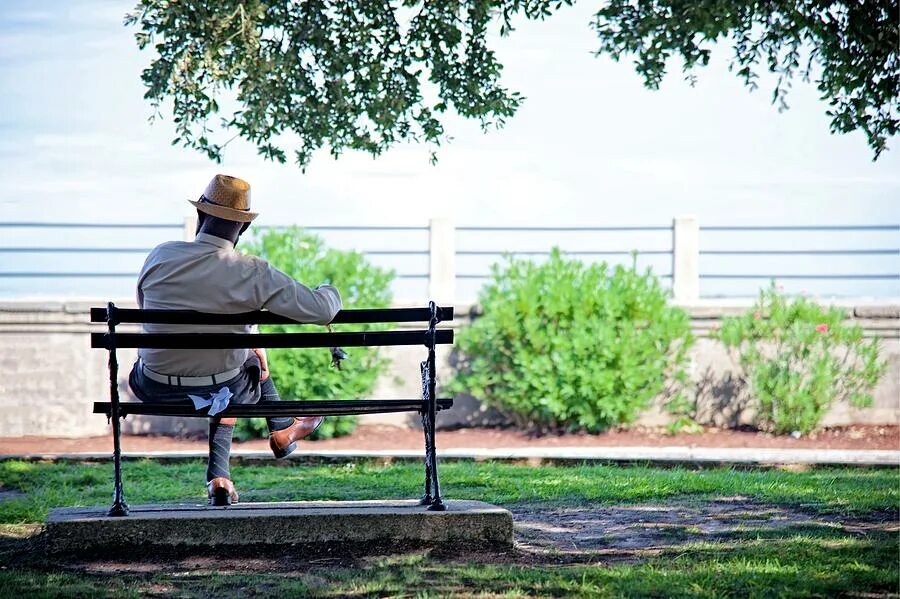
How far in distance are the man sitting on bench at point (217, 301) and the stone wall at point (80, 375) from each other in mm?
6891

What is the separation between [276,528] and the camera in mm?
4547

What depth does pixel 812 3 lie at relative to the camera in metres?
6.07

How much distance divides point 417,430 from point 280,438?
21.7ft

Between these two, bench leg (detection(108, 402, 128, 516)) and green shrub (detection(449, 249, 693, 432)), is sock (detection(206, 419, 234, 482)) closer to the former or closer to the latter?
bench leg (detection(108, 402, 128, 516))

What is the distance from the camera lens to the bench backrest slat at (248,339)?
4.54 metres

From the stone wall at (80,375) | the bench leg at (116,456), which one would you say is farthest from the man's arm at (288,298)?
the stone wall at (80,375)

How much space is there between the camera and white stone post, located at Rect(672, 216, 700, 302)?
43.3ft

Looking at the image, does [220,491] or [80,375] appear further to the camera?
[80,375]

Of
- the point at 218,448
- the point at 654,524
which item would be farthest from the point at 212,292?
the point at 654,524

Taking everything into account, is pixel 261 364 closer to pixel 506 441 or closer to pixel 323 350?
pixel 323 350

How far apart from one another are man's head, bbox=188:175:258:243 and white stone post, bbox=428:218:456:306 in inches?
326

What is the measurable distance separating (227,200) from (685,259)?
9159 mm

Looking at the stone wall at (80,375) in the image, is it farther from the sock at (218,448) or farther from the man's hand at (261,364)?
the sock at (218,448)

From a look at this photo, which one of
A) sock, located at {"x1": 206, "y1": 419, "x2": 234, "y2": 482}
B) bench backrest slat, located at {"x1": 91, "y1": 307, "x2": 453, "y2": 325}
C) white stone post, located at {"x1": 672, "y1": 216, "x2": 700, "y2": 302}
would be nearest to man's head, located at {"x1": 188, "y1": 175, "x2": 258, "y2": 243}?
bench backrest slat, located at {"x1": 91, "y1": 307, "x2": 453, "y2": 325}
